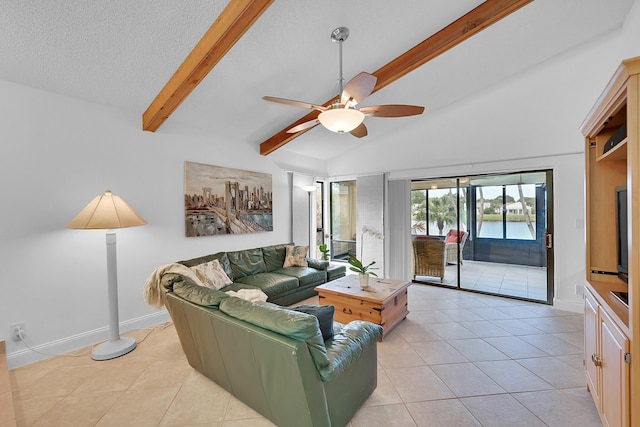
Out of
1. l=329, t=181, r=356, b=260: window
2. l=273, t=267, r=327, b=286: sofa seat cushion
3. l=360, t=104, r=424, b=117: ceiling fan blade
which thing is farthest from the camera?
l=329, t=181, r=356, b=260: window

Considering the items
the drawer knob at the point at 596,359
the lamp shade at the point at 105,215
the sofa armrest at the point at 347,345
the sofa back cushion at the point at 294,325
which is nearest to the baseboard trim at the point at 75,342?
the lamp shade at the point at 105,215

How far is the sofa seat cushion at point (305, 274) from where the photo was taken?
13.5ft

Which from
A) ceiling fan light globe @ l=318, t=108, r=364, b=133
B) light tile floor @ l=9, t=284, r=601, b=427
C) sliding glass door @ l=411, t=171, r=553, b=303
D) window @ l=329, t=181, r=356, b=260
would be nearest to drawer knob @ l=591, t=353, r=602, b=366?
light tile floor @ l=9, t=284, r=601, b=427

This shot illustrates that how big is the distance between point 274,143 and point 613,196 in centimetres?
409

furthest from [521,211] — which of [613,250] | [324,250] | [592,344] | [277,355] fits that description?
[277,355]

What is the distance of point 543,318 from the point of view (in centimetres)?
348

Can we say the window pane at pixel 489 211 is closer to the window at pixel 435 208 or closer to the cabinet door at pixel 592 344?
the window at pixel 435 208

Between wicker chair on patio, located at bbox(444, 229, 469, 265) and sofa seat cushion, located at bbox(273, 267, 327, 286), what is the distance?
2.36 m

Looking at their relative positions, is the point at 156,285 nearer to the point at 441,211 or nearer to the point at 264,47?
the point at 264,47

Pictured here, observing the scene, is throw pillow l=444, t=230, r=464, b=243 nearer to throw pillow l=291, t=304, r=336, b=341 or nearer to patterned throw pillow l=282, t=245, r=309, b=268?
patterned throw pillow l=282, t=245, r=309, b=268

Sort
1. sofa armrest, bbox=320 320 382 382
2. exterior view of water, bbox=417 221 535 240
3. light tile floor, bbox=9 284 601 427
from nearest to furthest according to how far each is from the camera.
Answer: sofa armrest, bbox=320 320 382 382, light tile floor, bbox=9 284 601 427, exterior view of water, bbox=417 221 535 240

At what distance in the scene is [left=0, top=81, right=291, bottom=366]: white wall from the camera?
247 cm

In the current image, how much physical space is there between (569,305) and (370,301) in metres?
3.03

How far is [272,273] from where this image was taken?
13.9ft
